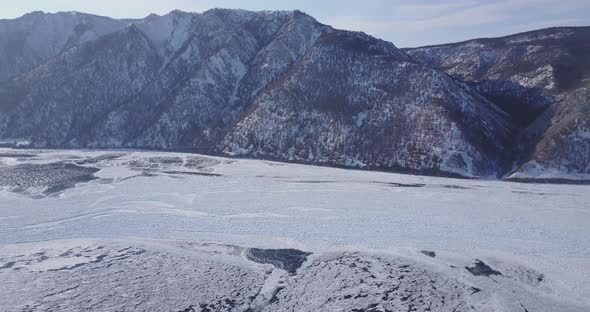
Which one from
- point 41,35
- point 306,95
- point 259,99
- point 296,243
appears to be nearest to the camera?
point 296,243

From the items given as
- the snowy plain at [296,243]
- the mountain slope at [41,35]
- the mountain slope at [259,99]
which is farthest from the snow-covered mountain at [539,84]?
the mountain slope at [41,35]

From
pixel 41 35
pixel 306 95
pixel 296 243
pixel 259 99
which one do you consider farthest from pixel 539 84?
pixel 41 35

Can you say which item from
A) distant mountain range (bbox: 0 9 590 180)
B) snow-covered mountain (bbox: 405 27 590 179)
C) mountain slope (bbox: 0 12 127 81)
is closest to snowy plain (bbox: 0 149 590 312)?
snow-covered mountain (bbox: 405 27 590 179)

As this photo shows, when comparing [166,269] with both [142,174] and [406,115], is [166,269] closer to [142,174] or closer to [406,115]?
[142,174]

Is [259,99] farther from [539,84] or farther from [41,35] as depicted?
[41,35]

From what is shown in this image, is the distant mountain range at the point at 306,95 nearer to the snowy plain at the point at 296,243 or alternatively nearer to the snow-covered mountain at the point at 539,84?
the snow-covered mountain at the point at 539,84

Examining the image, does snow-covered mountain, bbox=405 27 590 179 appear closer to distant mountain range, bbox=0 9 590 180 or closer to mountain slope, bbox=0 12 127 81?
distant mountain range, bbox=0 9 590 180
